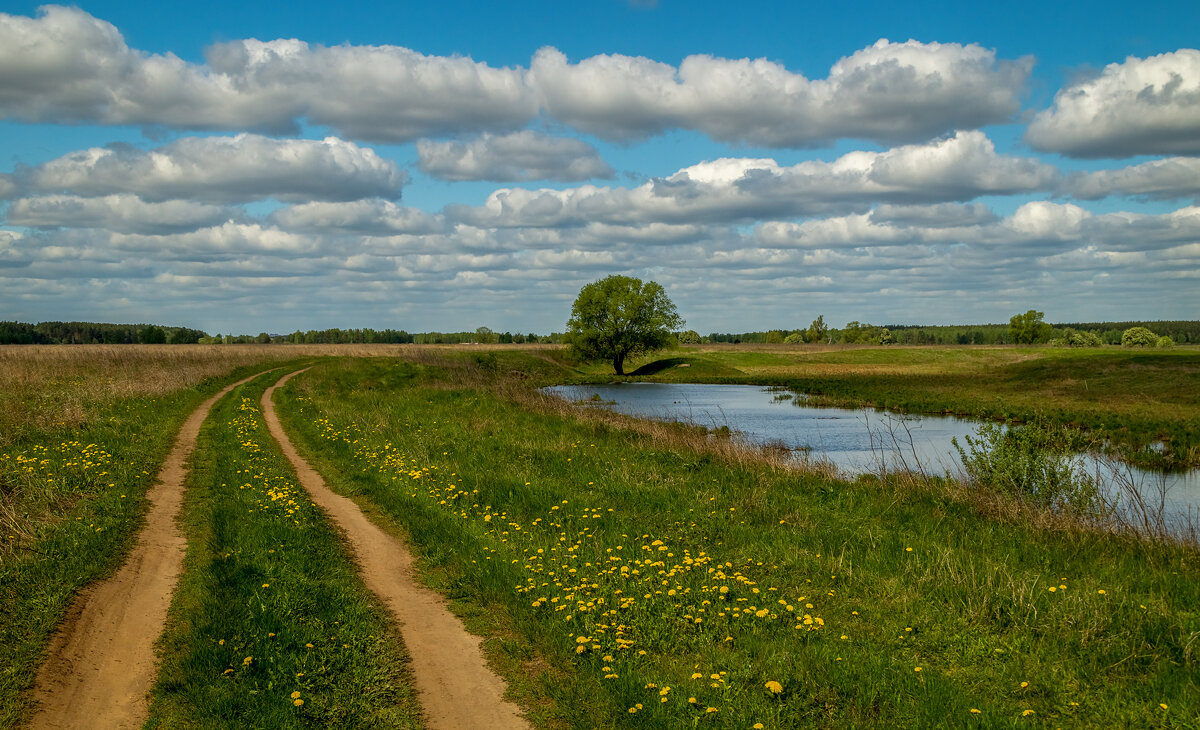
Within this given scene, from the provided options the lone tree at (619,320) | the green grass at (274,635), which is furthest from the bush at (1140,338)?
the green grass at (274,635)

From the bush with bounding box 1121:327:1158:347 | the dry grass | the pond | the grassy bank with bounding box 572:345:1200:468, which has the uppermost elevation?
the bush with bounding box 1121:327:1158:347

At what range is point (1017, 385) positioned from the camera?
55156 mm

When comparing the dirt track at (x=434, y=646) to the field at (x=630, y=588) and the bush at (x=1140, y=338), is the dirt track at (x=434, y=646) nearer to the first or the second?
the field at (x=630, y=588)

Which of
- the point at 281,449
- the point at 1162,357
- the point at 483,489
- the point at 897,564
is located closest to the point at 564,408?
the point at 281,449

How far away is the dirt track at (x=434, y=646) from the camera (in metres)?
6.08

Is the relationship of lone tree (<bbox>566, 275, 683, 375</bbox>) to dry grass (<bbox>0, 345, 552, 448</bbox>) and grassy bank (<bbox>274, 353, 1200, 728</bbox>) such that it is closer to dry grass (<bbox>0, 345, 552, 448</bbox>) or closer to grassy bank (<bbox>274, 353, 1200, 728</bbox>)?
dry grass (<bbox>0, 345, 552, 448</bbox>)

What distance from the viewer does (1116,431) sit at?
2934 centimetres

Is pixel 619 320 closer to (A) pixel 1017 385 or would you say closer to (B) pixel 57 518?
(A) pixel 1017 385

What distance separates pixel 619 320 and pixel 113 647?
7583cm

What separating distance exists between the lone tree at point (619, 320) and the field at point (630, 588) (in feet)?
210

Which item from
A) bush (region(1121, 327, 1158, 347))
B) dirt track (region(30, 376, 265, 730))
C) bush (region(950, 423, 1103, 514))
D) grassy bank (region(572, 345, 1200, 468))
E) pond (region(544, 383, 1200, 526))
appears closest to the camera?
dirt track (region(30, 376, 265, 730))

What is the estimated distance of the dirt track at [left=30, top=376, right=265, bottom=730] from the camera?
5.96 m

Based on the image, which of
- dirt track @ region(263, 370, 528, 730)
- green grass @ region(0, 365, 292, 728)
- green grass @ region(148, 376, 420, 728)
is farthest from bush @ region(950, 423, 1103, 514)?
green grass @ region(0, 365, 292, 728)

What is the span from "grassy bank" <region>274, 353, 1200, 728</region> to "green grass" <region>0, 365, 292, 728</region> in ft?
12.5
